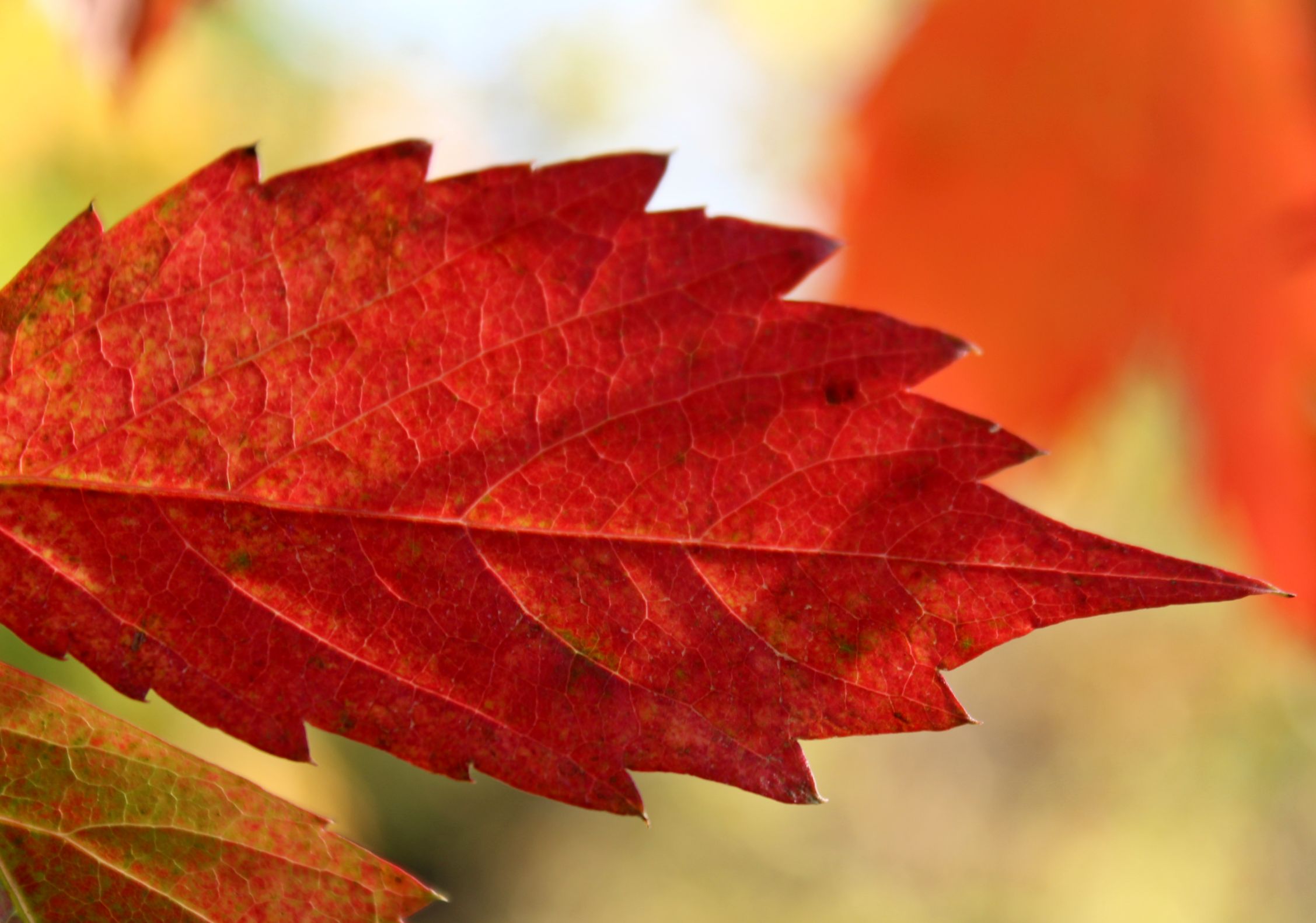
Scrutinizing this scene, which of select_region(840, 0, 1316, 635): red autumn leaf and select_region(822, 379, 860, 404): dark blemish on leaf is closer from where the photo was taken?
select_region(822, 379, 860, 404): dark blemish on leaf

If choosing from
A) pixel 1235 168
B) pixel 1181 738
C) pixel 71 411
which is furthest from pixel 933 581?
pixel 1181 738

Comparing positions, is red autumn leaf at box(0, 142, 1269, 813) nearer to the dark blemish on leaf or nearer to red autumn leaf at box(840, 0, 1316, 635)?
the dark blemish on leaf

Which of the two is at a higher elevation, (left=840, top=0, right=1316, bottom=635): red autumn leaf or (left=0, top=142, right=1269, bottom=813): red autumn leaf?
(left=840, top=0, right=1316, bottom=635): red autumn leaf

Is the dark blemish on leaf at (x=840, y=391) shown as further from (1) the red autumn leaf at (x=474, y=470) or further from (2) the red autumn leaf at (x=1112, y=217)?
(2) the red autumn leaf at (x=1112, y=217)

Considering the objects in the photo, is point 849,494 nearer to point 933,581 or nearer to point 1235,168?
point 933,581

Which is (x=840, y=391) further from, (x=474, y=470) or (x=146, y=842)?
(x=146, y=842)

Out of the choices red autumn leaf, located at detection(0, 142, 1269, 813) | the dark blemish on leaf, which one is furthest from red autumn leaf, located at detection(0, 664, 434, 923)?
the dark blemish on leaf

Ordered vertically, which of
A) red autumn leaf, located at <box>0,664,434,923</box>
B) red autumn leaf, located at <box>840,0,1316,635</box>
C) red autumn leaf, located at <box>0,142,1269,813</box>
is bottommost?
red autumn leaf, located at <box>0,664,434,923</box>
